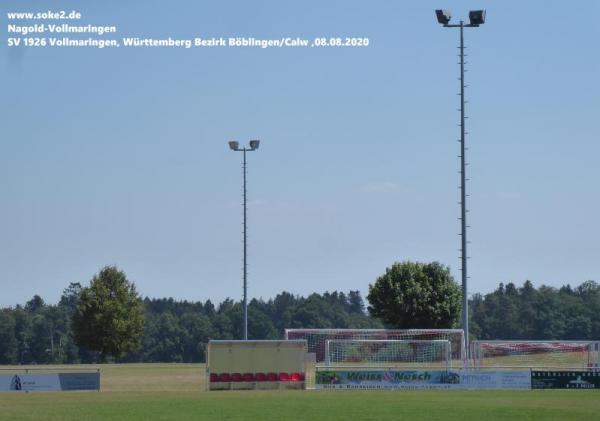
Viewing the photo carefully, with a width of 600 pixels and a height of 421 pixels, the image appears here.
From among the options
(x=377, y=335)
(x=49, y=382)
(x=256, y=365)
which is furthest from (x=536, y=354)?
(x=49, y=382)

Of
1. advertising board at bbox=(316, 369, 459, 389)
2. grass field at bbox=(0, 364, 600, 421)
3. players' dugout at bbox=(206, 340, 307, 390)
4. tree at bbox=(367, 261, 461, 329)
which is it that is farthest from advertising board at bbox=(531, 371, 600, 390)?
tree at bbox=(367, 261, 461, 329)

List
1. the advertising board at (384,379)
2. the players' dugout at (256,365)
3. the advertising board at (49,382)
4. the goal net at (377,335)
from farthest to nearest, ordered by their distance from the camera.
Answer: the goal net at (377,335) → the advertising board at (384,379) → the advertising board at (49,382) → the players' dugout at (256,365)

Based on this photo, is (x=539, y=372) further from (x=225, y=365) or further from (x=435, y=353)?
(x=225, y=365)

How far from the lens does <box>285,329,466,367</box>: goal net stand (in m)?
55.0

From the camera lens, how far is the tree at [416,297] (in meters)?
67.4

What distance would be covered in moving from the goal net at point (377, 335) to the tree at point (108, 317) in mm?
24172

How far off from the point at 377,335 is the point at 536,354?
9.24 m

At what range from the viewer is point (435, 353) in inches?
2063

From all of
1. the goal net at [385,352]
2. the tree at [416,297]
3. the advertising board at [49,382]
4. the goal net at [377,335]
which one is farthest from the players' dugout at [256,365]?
the tree at [416,297]

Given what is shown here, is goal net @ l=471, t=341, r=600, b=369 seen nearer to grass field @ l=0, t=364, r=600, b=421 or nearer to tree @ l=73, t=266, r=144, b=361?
grass field @ l=0, t=364, r=600, b=421

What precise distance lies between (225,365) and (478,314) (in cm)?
10226

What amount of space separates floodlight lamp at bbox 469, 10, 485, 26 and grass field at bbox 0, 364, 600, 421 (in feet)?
54.8

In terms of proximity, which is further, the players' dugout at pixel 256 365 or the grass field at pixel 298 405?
the players' dugout at pixel 256 365

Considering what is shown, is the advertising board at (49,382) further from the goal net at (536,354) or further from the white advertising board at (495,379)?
the goal net at (536,354)
